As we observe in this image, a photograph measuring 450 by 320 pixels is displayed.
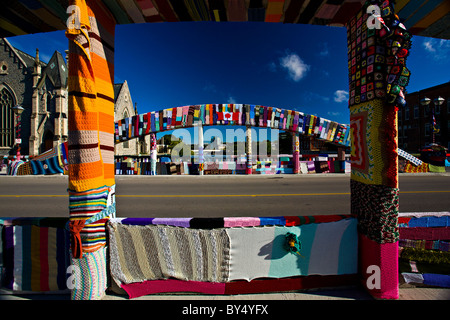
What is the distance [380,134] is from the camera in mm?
2152

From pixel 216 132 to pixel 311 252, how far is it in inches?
495

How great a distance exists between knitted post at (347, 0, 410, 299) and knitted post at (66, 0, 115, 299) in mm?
3143

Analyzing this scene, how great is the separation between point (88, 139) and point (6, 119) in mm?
34735

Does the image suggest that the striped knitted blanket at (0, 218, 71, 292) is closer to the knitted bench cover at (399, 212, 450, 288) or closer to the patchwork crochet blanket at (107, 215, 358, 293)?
the patchwork crochet blanket at (107, 215, 358, 293)

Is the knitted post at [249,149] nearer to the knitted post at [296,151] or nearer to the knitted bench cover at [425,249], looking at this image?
the knitted post at [296,151]

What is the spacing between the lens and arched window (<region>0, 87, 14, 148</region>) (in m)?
23.5

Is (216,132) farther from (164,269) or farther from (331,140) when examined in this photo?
(164,269)

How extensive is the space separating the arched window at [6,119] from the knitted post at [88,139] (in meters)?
32.9

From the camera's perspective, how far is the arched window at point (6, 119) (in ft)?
77.0

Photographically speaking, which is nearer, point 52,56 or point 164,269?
point 164,269

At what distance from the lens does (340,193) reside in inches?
300

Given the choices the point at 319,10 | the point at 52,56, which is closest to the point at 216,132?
the point at 319,10

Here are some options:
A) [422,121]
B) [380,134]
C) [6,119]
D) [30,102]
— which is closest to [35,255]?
[380,134]

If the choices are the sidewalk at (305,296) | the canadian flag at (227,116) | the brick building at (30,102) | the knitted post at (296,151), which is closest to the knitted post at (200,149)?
the canadian flag at (227,116)
